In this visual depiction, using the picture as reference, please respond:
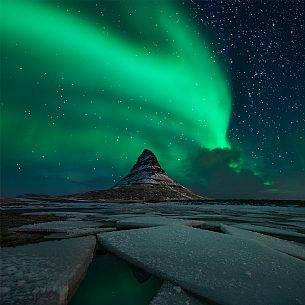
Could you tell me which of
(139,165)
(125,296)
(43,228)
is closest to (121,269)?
(125,296)

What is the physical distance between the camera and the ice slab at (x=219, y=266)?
10.7ft

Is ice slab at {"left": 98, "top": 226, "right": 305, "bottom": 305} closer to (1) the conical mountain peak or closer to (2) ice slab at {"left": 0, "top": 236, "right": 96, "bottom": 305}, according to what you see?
(2) ice slab at {"left": 0, "top": 236, "right": 96, "bottom": 305}

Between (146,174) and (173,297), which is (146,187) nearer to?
(146,174)

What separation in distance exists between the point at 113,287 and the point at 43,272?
0.97 meters

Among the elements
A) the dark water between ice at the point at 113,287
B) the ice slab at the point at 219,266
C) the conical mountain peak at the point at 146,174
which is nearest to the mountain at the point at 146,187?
the conical mountain peak at the point at 146,174

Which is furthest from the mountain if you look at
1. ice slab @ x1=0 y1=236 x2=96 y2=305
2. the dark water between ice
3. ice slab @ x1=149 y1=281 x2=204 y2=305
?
ice slab @ x1=149 y1=281 x2=204 y2=305

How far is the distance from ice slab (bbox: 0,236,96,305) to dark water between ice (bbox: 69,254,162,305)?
0.46 ft

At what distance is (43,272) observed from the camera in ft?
12.1

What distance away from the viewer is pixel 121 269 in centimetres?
474

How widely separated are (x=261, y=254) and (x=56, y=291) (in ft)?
11.9

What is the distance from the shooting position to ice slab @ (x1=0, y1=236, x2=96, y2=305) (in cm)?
293

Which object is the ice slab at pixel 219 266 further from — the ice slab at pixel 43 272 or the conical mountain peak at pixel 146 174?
the conical mountain peak at pixel 146 174

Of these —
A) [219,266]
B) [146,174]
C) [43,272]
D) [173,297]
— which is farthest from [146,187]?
[173,297]

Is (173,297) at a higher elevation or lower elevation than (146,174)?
lower
